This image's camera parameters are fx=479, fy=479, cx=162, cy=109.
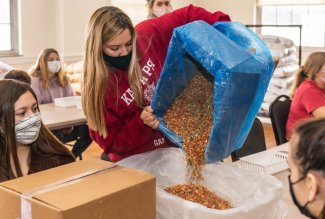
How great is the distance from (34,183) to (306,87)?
214 centimetres

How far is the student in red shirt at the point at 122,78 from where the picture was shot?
170cm

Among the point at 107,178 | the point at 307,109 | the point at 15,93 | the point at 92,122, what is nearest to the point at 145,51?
the point at 92,122

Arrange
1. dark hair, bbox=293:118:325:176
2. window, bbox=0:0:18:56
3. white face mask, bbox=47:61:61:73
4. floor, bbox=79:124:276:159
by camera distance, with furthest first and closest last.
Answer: window, bbox=0:0:18:56 < floor, bbox=79:124:276:159 < white face mask, bbox=47:61:61:73 < dark hair, bbox=293:118:325:176

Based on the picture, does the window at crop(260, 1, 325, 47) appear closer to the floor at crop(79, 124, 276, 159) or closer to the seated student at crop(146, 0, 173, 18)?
the floor at crop(79, 124, 276, 159)

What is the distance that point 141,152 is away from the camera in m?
1.90

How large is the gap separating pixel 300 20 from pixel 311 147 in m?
5.23

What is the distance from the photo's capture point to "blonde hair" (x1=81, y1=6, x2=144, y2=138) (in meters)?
1.68

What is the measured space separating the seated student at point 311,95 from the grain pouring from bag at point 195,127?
126cm

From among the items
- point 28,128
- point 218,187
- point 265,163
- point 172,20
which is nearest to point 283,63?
point 265,163

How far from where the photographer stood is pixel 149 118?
1.72 m

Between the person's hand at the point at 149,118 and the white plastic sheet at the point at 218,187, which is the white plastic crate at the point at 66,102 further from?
the person's hand at the point at 149,118

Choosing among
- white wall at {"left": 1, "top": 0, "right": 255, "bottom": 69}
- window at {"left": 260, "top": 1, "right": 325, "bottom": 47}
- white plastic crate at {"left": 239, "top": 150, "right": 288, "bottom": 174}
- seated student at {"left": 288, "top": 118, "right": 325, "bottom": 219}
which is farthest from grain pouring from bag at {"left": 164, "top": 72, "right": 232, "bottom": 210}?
window at {"left": 260, "top": 1, "right": 325, "bottom": 47}

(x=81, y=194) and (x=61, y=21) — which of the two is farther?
(x=61, y=21)

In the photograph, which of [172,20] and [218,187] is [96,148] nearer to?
[172,20]
